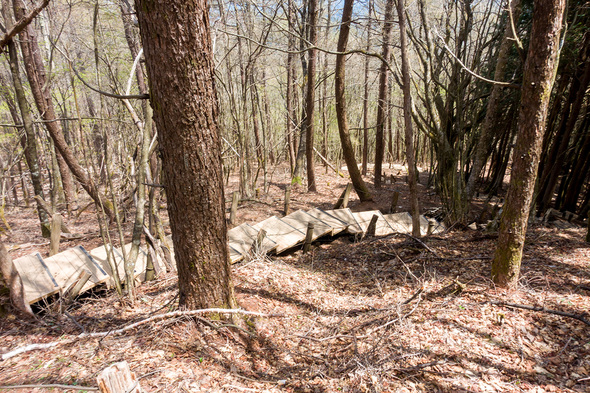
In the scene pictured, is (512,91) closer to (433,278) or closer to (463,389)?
(433,278)

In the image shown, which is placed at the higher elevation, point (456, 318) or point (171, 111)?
point (171, 111)

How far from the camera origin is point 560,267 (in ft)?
13.3

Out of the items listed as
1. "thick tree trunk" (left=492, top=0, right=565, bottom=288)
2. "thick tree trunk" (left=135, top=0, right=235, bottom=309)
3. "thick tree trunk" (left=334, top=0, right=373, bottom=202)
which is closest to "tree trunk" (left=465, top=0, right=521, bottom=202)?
"thick tree trunk" (left=334, top=0, right=373, bottom=202)

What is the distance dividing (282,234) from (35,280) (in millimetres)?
4233

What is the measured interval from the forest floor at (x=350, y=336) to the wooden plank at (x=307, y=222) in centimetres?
239

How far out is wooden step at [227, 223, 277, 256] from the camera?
5852 millimetres

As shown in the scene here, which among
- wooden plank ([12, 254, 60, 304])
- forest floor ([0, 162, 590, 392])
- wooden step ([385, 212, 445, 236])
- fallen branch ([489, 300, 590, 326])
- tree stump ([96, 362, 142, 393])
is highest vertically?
tree stump ([96, 362, 142, 393])

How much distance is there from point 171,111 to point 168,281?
9.63ft

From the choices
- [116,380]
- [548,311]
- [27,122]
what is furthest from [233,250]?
[548,311]

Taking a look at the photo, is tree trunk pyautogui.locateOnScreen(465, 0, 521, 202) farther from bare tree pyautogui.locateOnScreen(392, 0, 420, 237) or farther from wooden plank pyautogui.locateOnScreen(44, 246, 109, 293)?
wooden plank pyautogui.locateOnScreen(44, 246, 109, 293)

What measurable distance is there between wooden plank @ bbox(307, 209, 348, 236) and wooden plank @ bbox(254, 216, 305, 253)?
36.3 inches

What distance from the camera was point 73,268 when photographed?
470cm

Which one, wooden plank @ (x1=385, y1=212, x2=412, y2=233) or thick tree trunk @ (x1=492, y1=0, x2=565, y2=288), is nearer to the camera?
thick tree trunk @ (x1=492, y1=0, x2=565, y2=288)

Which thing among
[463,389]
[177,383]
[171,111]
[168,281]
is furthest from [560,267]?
[168,281]
